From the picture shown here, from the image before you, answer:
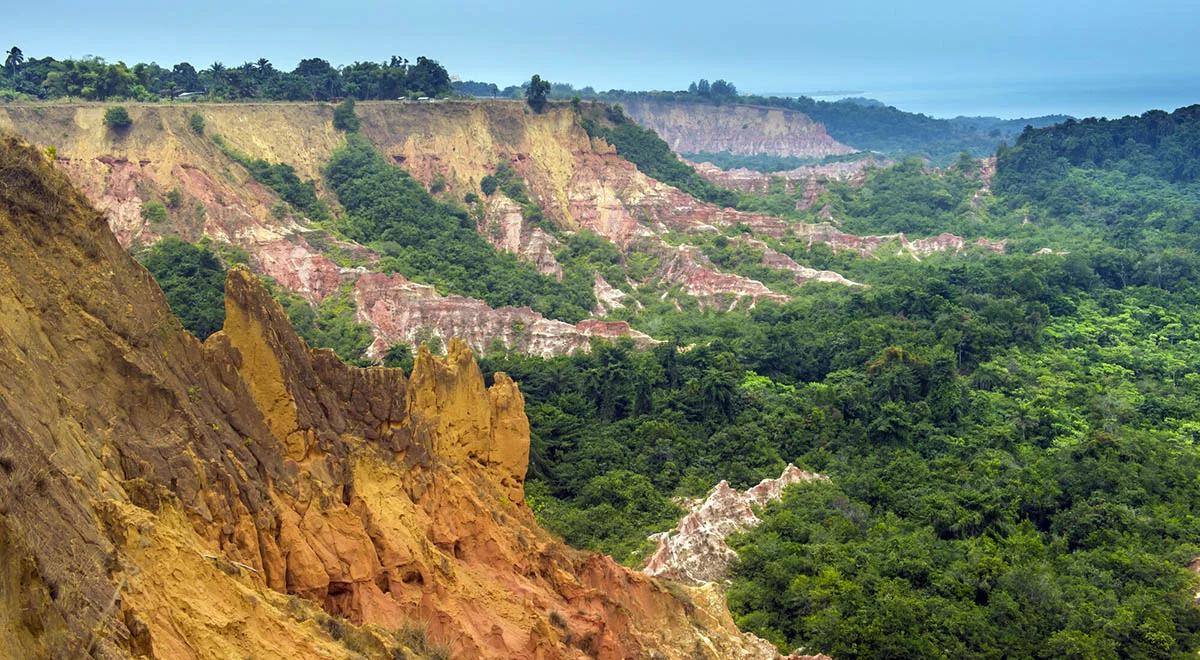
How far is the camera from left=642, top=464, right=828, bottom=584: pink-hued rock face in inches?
1273

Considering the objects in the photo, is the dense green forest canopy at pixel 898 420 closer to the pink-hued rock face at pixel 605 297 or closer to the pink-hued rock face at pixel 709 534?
the pink-hued rock face at pixel 709 534

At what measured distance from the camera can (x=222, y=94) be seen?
87688 mm

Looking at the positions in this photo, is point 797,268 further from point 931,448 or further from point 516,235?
point 931,448

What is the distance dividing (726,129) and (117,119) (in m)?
123

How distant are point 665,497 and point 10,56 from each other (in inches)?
2801

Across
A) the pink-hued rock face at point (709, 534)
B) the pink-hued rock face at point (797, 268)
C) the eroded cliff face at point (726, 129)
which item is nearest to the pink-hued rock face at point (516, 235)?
the pink-hued rock face at point (797, 268)

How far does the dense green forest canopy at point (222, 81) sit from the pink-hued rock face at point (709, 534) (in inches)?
2293

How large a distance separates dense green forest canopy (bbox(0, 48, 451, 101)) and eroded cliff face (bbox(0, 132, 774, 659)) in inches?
2504

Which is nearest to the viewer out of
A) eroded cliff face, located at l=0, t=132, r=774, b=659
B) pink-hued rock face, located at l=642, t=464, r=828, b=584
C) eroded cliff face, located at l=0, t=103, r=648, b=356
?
eroded cliff face, located at l=0, t=132, r=774, b=659

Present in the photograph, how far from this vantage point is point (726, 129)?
593 feet

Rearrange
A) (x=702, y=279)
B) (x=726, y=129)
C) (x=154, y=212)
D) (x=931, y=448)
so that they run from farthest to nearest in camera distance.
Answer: (x=726, y=129)
(x=702, y=279)
(x=154, y=212)
(x=931, y=448)

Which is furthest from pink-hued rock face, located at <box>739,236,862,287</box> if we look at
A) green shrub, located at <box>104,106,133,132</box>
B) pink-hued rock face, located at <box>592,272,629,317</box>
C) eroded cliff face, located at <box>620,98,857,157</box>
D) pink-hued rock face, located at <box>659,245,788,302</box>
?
eroded cliff face, located at <box>620,98,857,157</box>

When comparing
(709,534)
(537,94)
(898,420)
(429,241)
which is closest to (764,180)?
(537,94)

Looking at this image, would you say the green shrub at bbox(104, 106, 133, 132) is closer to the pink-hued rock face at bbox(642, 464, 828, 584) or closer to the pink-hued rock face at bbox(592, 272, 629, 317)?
the pink-hued rock face at bbox(592, 272, 629, 317)
